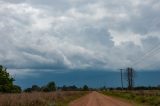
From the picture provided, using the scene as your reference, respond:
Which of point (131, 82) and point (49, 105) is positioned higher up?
point (131, 82)

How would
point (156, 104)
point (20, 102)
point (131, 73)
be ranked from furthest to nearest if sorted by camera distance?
point (131, 73) → point (156, 104) → point (20, 102)

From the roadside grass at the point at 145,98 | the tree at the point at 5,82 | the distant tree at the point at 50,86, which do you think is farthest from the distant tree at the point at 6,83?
the distant tree at the point at 50,86

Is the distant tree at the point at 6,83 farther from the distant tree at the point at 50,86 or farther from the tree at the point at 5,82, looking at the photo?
the distant tree at the point at 50,86

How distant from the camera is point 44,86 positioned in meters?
106

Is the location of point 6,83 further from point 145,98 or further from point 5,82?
point 145,98

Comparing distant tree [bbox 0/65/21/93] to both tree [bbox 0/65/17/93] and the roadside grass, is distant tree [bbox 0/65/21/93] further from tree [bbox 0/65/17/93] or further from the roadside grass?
the roadside grass

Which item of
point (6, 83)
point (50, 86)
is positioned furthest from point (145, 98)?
point (50, 86)

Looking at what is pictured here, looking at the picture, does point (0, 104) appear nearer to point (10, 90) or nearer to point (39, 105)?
point (39, 105)

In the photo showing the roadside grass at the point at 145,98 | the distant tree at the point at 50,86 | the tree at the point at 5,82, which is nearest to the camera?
the roadside grass at the point at 145,98

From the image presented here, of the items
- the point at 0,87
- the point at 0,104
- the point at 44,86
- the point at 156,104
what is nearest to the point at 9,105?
the point at 0,104

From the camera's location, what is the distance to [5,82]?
67.8 m

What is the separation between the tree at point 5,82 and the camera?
218ft

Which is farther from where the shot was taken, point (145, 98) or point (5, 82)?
point (5, 82)

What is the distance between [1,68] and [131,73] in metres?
67.0
